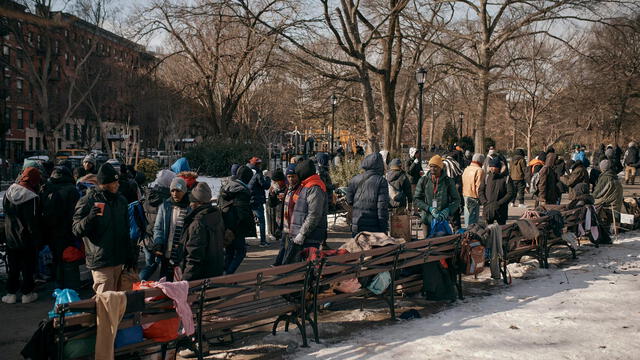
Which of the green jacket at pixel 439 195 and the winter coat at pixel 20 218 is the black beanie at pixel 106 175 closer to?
the winter coat at pixel 20 218

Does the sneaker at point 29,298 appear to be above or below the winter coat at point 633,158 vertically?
below

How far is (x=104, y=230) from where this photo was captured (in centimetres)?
525

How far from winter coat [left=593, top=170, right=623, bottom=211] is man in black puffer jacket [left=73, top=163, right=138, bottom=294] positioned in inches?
388

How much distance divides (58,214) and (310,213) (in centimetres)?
314

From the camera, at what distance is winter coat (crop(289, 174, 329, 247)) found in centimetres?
603

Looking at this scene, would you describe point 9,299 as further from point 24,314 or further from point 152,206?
point 152,206

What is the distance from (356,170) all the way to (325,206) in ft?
28.0

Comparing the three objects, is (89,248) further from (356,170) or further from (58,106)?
(58,106)

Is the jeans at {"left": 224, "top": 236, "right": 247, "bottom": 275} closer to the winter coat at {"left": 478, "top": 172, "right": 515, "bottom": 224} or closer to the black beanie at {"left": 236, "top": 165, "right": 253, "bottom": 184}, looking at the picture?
the black beanie at {"left": 236, "top": 165, "right": 253, "bottom": 184}

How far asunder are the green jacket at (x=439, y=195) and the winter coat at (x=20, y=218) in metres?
5.37

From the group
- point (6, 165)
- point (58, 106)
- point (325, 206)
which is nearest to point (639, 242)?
point (325, 206)

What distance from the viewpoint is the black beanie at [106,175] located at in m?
5.25

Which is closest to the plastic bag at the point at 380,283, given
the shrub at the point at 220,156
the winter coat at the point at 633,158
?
the winter coat at the point at 633,158

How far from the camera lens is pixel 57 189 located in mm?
6586
